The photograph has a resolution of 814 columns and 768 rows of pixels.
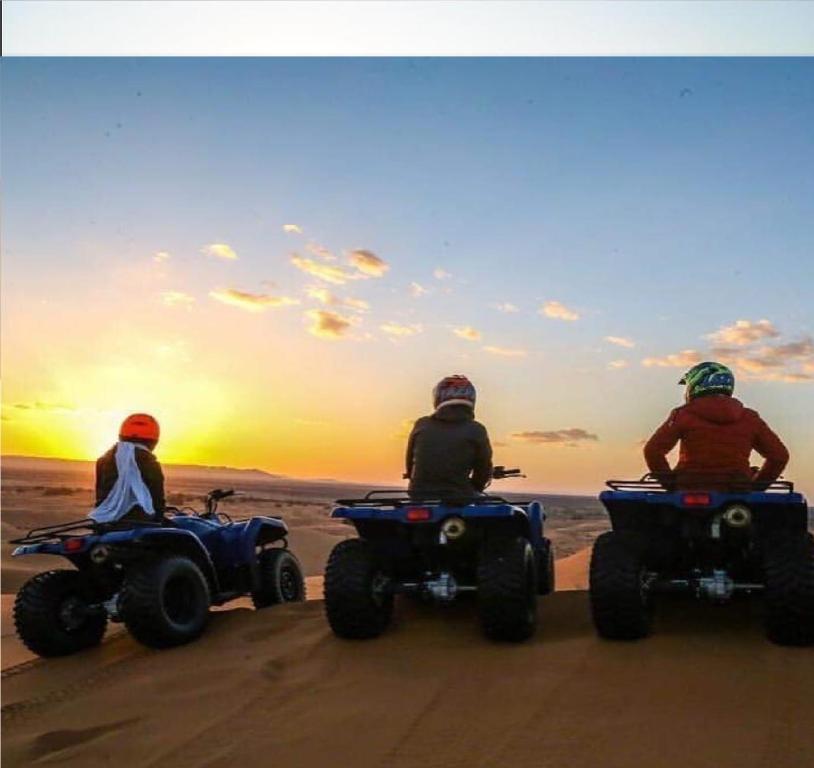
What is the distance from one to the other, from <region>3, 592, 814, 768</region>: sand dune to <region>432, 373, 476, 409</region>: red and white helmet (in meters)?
1.77

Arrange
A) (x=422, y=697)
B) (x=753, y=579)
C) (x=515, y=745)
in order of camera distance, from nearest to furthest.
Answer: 1. (x=515, y=745)
2. (x=422, y=697)
3. (x=753, y=579)

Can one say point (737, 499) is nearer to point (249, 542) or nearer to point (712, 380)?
point (712, 380)

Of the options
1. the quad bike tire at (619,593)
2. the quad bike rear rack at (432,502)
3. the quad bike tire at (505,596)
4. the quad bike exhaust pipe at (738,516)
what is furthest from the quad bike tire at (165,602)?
the quad bike exhaust pipe at (738,516)

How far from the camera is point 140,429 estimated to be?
27.8 ft

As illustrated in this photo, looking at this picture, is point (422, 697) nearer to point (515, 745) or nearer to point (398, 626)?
point (515, 745)

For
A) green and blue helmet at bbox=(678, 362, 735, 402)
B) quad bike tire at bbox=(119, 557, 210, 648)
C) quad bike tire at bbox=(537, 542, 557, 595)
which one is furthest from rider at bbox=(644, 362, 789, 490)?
quad bike tire at bbox=(119, 557, 210, 648)

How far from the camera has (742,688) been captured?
215 inches

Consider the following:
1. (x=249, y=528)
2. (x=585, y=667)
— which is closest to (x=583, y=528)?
(x=249, y=528)

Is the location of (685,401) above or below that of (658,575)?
above

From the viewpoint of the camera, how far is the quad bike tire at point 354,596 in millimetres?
7016

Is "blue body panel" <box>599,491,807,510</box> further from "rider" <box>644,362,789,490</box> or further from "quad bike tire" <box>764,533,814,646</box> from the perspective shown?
"rider" <box>644,362,789,490</box>

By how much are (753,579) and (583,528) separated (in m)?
25.3

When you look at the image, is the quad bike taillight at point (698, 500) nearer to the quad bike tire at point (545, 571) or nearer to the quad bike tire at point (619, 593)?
the quad bike tire at point (619, 593)

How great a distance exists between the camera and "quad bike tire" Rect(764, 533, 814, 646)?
6.19 meters
